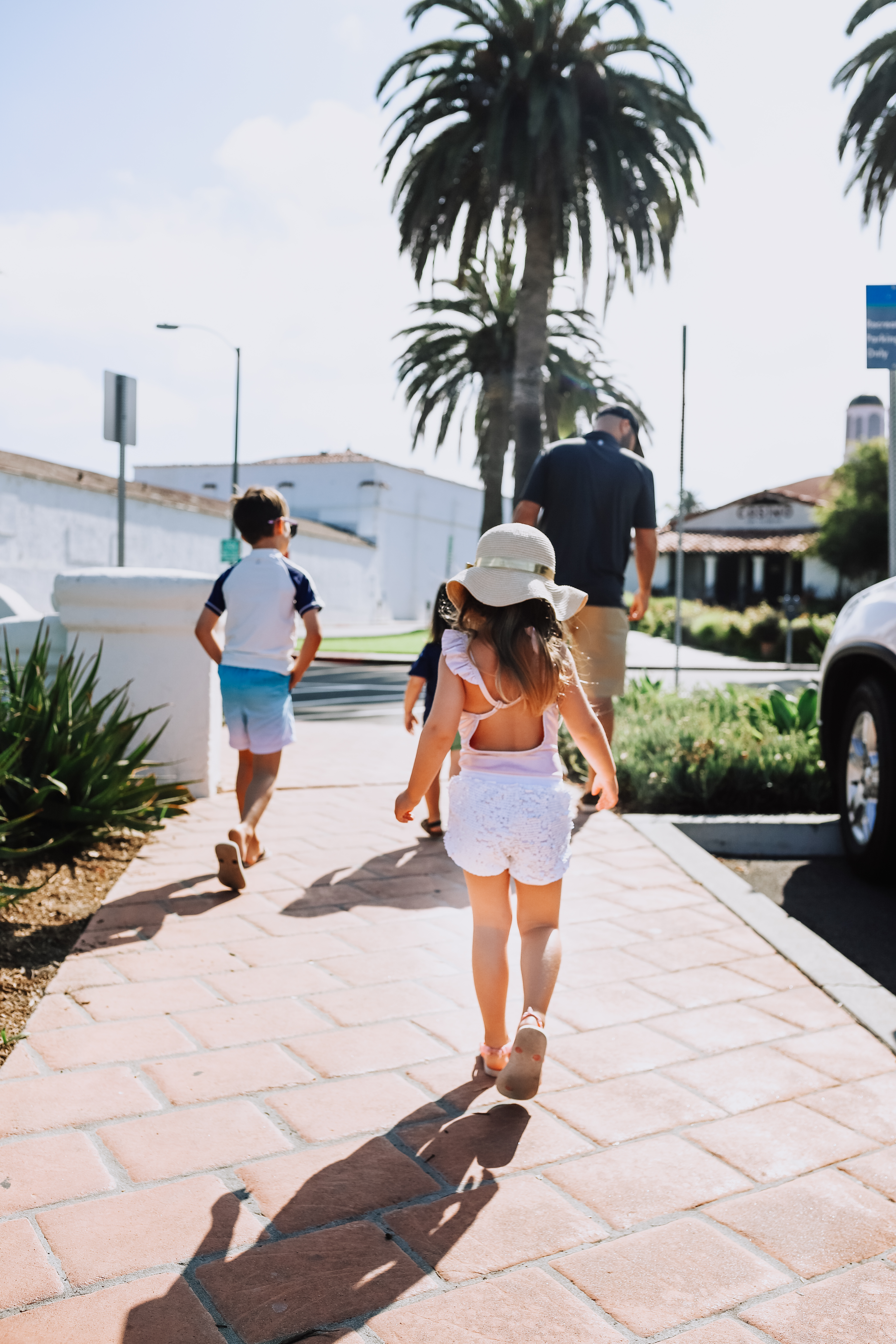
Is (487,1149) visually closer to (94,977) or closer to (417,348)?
(94,977)

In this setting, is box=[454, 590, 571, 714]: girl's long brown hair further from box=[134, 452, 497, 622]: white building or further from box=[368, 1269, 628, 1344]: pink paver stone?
box=[134, 452, 497, 622]: white building

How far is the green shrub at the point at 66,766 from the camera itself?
4.65 metres

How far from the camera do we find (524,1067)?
8.18 feet

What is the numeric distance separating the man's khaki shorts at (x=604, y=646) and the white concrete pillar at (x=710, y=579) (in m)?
43.0

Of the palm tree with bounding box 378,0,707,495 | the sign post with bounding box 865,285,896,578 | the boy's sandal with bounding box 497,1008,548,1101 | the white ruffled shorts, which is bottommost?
the boy's sandal with bounding box 497,1008,548,1101

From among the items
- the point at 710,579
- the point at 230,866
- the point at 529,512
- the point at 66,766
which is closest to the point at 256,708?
the point at 230,866

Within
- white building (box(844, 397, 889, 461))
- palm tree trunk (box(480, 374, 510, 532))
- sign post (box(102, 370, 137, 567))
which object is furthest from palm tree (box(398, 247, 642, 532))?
white building (box(844, 397, 889, 461))

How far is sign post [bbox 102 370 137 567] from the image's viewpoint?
34.1ft

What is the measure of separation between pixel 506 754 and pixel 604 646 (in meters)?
3.19

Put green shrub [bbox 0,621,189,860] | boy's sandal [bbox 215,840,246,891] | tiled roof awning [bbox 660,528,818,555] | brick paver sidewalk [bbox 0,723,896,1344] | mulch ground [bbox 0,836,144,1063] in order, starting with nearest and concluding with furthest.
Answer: brick paver sidewalk [bbox 0,723,896,1344] → mulch ground [bbox 0,836,144,1063] → boy's sandal [bbox 215,840,246,891] → green shrub [bbox 0,621,189,860] → tiled roof awning [bbox 660,528,818,555]

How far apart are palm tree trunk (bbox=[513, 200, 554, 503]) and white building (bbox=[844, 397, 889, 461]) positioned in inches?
2012

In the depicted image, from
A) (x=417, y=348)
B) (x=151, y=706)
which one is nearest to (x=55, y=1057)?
(x=151, y=706)

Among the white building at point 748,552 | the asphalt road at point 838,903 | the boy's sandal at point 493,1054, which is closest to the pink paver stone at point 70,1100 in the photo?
the boy's sandal at point 493,1054

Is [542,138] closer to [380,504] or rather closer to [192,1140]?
[192,1140]
